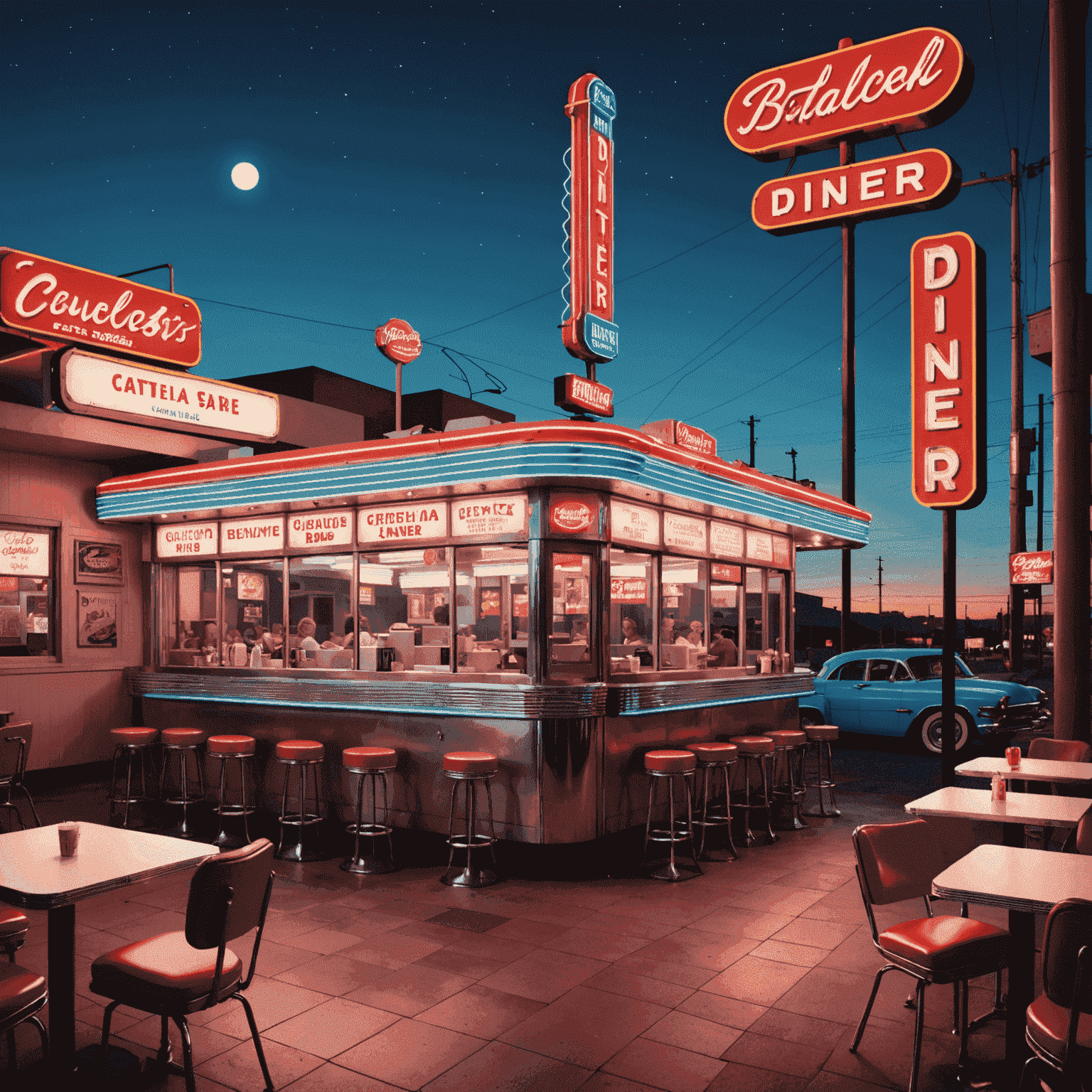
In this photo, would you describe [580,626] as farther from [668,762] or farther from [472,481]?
[472,481]

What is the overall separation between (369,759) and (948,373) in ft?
19.8

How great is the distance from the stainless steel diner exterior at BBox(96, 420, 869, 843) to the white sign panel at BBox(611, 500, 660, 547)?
0.09 ft

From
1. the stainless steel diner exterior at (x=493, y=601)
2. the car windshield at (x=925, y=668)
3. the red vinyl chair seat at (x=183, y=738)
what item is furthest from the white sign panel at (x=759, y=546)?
the red vinyl chair seat at (x=183, y=738)

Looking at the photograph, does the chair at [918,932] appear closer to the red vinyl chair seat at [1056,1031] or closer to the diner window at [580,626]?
the red vinyl chair seat at [1056,1031]

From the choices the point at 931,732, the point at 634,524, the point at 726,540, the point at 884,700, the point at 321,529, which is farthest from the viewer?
the point at 884,700

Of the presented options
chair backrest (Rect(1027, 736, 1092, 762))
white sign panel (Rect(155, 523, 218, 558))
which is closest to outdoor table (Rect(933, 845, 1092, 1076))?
chair backrest (Rect(1027, 736, 1092, 762))

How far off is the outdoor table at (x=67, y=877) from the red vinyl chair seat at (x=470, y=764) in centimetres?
317

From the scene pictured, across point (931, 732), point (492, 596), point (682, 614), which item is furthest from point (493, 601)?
point (931, 732)

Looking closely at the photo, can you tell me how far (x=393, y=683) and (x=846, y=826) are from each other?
187 inches

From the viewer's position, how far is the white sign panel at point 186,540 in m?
10.7

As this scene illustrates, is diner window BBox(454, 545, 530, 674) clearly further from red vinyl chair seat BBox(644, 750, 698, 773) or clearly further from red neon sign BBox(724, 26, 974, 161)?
red neon sign BBox(724, 26, 974, 161)

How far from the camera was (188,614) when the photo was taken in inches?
452

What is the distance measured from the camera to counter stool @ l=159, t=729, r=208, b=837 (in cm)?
897

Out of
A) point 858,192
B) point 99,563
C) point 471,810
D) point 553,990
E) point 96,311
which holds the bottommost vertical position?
point 553,990
